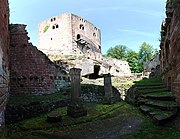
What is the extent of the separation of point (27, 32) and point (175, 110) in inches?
389

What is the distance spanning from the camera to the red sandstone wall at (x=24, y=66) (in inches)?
476

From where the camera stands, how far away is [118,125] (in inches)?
283

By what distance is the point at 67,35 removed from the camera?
37188mm

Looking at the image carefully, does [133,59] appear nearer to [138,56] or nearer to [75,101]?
[138,56]

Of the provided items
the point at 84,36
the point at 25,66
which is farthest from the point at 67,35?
the point at 25,66

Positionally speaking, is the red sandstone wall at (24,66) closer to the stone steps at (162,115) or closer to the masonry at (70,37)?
the stone steps at (162,115)

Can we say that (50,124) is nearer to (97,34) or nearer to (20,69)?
(20,69)

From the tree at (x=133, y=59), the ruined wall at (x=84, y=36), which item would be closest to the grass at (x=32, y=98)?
the ruined wall at (x=84, y=36)

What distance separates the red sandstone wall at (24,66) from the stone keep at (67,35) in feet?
70.9

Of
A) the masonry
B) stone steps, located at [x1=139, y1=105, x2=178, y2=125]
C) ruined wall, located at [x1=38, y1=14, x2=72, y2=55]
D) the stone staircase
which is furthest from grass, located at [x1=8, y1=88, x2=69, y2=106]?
ruined wall, located at [x1=38, y1=14, x2=72, y2=55]

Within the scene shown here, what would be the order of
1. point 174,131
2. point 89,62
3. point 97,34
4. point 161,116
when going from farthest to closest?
point 97,34
point 89,62
point 161,116
point 174,131

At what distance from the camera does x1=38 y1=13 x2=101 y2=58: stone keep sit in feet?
121

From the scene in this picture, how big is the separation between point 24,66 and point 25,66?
2.5 inches

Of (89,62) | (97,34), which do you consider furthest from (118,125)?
(97,34)
